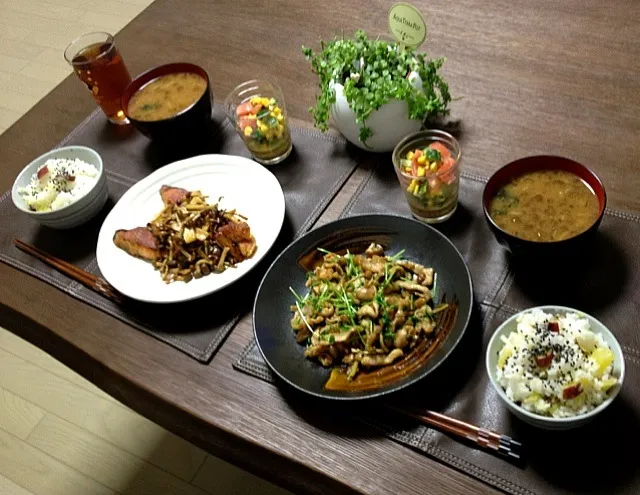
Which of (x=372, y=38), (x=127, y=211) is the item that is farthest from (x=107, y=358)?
(x=372, y=38)

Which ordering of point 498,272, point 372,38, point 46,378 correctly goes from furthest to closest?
point 46,378
point 372,38
point 498,272

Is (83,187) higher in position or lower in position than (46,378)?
higher

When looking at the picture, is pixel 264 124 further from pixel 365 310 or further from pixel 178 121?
pixel 365 310

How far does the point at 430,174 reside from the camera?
120 centimetres

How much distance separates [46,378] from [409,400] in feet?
5.79

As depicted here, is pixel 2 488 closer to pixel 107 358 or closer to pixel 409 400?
pixel 107 358

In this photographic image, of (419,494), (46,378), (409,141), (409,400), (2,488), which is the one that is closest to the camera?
(419,494)

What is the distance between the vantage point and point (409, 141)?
1290 millimetres

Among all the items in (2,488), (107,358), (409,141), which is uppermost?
(409,141)

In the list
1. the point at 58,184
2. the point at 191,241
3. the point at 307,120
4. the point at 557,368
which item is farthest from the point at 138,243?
the point at 557,368

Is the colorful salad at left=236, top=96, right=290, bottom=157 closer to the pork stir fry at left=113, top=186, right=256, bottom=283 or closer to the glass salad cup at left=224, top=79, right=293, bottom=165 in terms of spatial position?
the glass salad cup at left=224, top=79, right=293, bottom=165

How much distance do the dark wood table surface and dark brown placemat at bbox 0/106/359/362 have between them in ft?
0.09

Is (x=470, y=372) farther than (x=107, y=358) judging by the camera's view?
No

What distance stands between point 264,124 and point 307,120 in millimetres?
166
